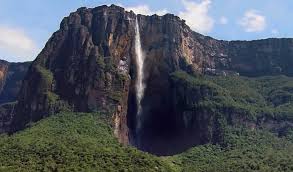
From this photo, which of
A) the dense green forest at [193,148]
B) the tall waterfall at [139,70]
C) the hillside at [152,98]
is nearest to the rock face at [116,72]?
the hillside at [152,98]

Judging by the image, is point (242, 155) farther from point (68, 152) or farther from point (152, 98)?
point (68, 152)

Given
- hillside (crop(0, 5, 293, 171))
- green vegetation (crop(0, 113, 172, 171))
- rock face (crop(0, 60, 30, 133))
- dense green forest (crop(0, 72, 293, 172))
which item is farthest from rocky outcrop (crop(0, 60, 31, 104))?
green vegetation (crop(0, 113, 172, 171))

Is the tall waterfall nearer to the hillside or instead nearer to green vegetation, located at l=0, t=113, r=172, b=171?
the hillside

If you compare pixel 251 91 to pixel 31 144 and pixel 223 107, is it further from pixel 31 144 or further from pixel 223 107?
pixel 31 144

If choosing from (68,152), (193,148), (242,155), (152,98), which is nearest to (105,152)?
(68,152)

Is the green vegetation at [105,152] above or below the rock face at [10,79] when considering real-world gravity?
below

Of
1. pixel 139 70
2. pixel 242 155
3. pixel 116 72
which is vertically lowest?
pixel 242 155

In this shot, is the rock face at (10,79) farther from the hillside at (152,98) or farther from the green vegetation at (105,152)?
the green vegetation at (105,152)
